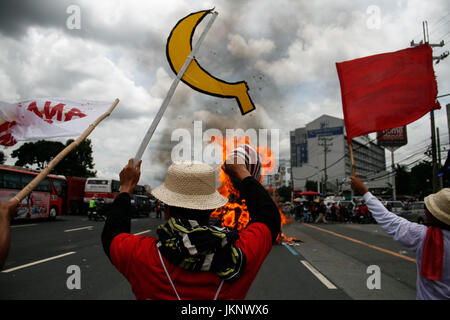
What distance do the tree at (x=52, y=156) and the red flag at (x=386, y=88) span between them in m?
44.4

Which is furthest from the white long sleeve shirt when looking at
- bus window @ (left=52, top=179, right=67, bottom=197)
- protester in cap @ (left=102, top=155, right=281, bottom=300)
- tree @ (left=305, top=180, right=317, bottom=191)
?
tree @ (left=305, top=180, right=317, bottom=191)

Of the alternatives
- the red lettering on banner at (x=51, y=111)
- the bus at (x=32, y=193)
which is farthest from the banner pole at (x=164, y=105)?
the bus at (x=32, y=193)

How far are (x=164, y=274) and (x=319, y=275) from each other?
592 centimetres

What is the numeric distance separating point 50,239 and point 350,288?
10758mm

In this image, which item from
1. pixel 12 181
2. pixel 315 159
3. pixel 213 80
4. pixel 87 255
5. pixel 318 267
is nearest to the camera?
pixel 213 80

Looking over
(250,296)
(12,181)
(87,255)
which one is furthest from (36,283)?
(12,181)

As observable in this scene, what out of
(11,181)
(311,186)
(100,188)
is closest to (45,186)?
(11,181)

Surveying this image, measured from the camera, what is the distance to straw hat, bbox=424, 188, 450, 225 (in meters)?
2.18

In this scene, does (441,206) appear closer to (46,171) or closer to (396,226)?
(396,226)

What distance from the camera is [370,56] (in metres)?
3.23

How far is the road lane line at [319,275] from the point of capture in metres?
5.66

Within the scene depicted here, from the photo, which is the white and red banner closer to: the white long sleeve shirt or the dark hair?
the dark hair

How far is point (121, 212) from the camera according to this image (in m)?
1.71
